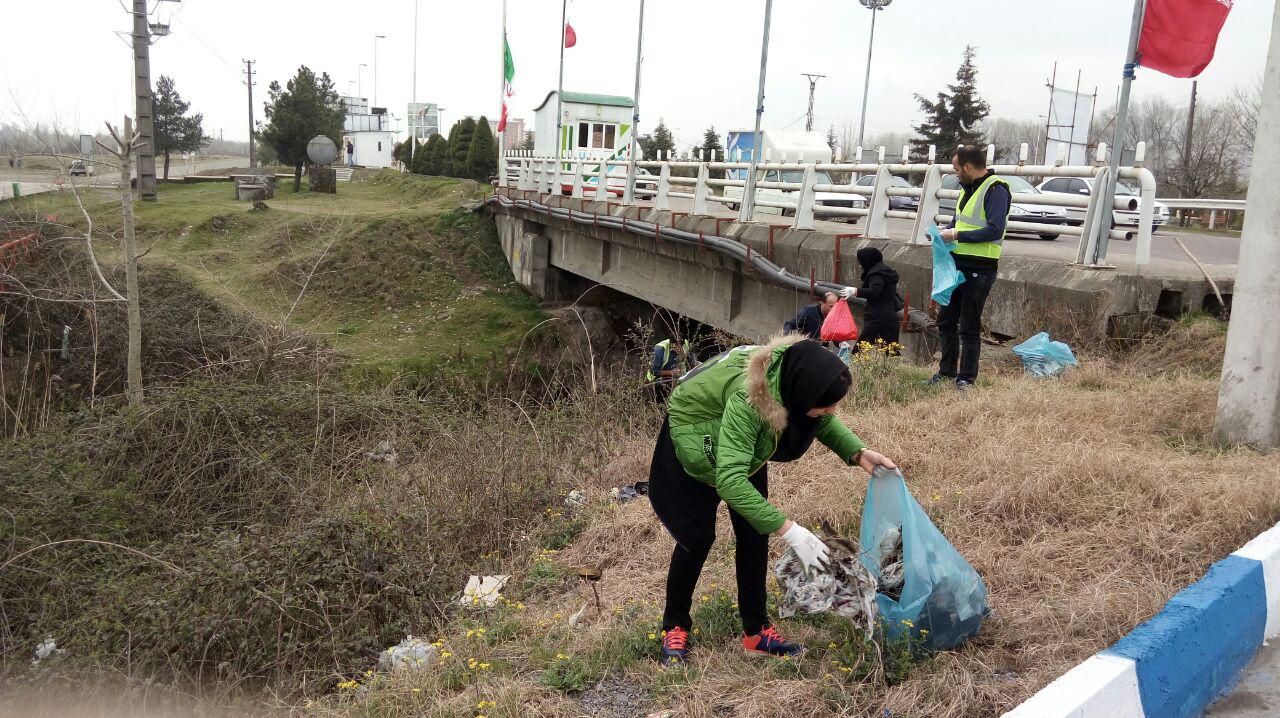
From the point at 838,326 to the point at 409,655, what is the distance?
4491mm

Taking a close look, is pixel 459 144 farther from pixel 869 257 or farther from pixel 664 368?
pixel 869 257

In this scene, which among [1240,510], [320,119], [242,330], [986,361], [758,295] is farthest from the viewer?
[320,119]

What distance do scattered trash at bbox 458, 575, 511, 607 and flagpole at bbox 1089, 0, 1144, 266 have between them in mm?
5721

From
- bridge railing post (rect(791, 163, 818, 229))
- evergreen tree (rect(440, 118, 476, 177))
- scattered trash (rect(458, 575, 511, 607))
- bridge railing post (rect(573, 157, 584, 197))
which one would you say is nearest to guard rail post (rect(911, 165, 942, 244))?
bridge railing post (rect(791, 163, 818, 229))

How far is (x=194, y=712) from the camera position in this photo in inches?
164

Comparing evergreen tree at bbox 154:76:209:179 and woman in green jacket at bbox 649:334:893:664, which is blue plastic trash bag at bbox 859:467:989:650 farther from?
evergreen tree at bbox 154:76:209:179

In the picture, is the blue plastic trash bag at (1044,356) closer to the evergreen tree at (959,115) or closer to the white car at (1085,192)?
the white car at (1085,192)

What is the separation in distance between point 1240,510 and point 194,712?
15.3 ft

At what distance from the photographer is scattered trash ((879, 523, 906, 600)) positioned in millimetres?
3084

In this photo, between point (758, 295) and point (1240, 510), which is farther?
point (758, 295)

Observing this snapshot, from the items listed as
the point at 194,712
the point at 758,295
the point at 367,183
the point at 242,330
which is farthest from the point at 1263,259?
the point at 367,183

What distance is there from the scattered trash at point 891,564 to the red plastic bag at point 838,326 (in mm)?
4243

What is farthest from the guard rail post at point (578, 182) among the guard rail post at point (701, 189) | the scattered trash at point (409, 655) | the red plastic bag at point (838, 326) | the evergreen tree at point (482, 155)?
the evergreen tree at point (482, 155)

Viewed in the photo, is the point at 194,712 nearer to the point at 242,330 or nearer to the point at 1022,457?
the point at 1022,457
